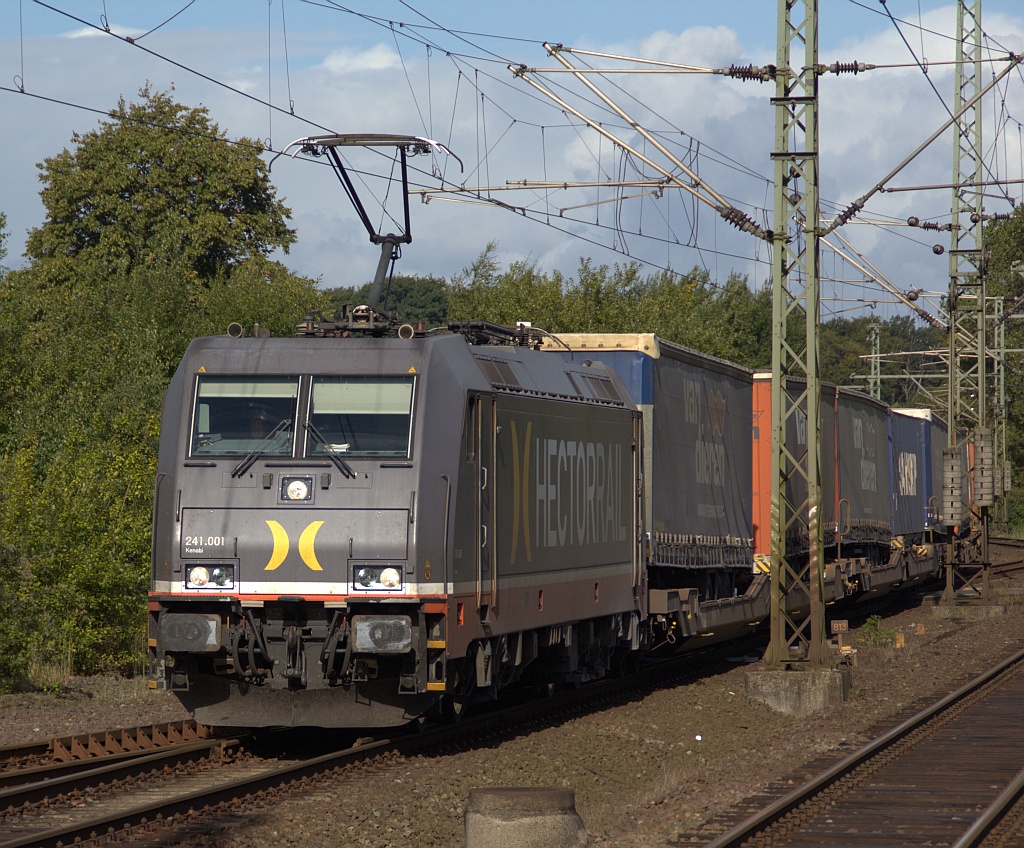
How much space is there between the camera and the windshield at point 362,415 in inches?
472

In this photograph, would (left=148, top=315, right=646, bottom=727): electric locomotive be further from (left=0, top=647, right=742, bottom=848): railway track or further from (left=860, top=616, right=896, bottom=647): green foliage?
(left=860, top=616, right=896, bottom=647): green foliage

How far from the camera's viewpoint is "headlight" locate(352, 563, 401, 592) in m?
11.5

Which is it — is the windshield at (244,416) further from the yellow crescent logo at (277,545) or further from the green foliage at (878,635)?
the green foliage at (878,635)

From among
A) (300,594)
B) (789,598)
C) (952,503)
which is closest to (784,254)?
(789,598)

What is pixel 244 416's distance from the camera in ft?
40.3

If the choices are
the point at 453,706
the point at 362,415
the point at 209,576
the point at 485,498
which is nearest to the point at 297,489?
the point at 362,415

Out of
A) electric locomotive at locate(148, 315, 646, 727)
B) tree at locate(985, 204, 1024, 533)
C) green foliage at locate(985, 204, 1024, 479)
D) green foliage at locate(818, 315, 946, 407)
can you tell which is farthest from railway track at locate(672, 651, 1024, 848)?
green foliage at locate(818, 315, 946, 407)

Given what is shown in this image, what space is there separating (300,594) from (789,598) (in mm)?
11934

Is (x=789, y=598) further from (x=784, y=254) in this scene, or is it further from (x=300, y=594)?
(x=300, y=594)

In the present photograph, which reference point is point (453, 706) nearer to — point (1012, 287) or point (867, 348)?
point (1012, 287)

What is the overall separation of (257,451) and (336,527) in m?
1.02

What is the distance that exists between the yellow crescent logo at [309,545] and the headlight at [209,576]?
0.60 meters

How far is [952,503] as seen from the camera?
3138cm

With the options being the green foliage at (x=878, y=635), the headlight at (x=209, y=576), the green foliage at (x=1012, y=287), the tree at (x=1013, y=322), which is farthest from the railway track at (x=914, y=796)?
the green foliage at (x=1012, y=287)
